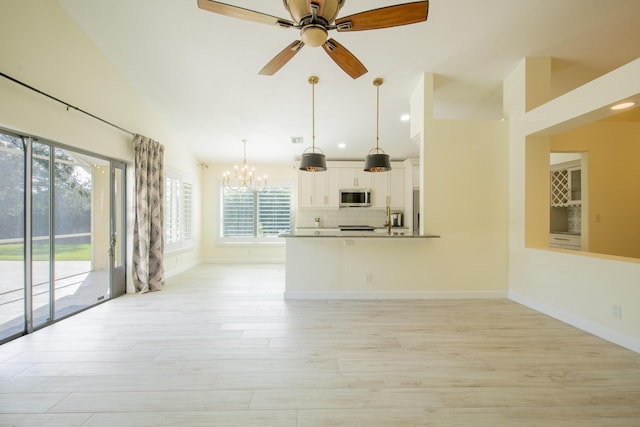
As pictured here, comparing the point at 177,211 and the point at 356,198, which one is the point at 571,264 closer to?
the point at 356,198

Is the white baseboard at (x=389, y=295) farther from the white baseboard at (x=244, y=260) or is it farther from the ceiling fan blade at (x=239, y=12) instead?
the ceiling fan blade at (x=239, y=12)

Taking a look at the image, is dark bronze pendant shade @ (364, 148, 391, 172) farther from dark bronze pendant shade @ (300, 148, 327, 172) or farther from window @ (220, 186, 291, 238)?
window @ (220, 186, 291, 238)

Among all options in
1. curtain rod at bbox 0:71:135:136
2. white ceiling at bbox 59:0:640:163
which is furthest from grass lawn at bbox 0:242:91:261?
white ceiling at bbox 59:0:640:163

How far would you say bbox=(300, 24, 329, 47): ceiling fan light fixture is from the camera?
173cm

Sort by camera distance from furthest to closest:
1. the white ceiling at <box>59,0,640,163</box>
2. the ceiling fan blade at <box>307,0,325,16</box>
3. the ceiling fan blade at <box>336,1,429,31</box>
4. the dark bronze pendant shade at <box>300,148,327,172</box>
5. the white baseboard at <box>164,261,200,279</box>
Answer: the white baseboard at <box>164,261,200,279</box> → the dark bronze pendant shade at <box>300,148,327,172</box> → the white ceiling at <box>59,0,640,163</box> → the ceiling fan blade at <box>336,1,429,31</box> → the ceiling fan blade at <box>307,0,325,16</box>

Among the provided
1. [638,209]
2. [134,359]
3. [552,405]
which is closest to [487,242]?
[552,405]

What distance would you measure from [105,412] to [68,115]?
127 inches

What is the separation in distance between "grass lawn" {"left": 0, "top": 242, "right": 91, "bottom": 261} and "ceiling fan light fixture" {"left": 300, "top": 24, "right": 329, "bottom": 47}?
3.40m

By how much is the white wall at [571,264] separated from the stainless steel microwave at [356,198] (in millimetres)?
2971

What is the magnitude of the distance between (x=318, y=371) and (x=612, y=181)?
A: 563 cm

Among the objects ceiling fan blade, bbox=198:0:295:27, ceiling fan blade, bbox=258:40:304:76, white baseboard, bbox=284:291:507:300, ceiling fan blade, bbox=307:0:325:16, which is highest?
ceiling fan blade, bbox=198:0:295:27

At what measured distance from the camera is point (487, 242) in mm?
3820

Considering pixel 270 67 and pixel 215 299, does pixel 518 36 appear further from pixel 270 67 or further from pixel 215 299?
pixel 215 299

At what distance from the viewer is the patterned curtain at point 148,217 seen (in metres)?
4.11
